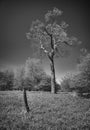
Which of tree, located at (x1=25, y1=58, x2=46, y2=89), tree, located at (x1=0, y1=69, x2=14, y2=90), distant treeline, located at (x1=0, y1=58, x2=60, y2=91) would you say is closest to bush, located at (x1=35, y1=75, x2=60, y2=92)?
distant treeline, located at (x1=0, y1=58, x2=60, y2=91)

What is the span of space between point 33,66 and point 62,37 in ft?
99.2

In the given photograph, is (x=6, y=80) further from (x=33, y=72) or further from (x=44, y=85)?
(x=44, y=85)

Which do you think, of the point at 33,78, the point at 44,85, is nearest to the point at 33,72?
the point at 33,78

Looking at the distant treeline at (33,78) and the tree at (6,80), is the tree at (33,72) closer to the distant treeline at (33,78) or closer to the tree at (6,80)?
the distant treeline at (33,78)

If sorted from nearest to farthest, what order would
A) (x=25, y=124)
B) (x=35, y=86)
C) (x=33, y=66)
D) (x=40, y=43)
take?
(x=25, y=124)
(x=40, y=43)
(x=35, y=86)
(x=33, y=66)

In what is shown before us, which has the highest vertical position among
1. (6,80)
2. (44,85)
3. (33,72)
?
(33,72)

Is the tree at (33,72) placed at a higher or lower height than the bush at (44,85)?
higher

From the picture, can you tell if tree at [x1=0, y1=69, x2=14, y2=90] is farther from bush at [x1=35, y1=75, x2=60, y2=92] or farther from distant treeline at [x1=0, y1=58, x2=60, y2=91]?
bush at [x1=35, y1=75, x2=60, y2=92]

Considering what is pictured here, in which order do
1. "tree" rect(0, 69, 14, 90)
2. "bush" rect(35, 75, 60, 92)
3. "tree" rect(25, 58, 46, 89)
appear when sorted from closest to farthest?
"bush" rect(35, 75, 60, 92) → "tree" rect(25, 58, 46, 89) → "tree" rect(0, 69, 14, 90)

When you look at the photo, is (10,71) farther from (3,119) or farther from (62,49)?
(3,119)

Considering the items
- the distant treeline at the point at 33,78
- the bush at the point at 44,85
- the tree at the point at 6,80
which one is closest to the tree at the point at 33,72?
the distant treeline at the point at 33,78

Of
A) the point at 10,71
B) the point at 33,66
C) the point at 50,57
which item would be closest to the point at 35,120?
the point at 50,57

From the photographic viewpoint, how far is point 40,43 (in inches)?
1020

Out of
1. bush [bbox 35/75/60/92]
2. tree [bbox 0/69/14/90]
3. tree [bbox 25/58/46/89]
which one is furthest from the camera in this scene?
tree [bbox 0/69/14/90]
